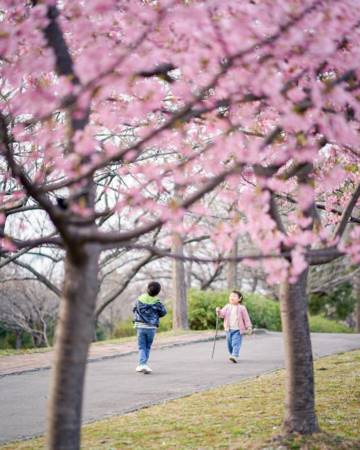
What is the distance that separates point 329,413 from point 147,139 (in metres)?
4.59

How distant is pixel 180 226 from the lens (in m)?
4.22

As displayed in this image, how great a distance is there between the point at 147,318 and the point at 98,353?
2.59 metres

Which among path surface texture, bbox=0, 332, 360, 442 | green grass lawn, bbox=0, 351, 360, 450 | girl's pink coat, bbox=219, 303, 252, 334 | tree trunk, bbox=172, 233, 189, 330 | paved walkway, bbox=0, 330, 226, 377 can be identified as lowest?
green grass lawn, bbox=0, 351, 360, 450

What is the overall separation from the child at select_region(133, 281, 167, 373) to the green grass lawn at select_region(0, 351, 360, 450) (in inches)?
79.3

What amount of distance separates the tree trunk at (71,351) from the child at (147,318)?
6.58 meters

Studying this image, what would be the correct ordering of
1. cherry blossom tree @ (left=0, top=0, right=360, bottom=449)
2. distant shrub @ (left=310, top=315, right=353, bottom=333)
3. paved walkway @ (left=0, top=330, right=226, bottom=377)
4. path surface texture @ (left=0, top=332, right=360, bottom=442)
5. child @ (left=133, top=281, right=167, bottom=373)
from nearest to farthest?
cherry blossom tree @ (left=0, top=0, right=360, bottom=449), path surface texture @ (left=0, top=332, right=360, bottom=442), child @ (left=133, top=281, right=167, bottom=373), paved walkway @ (left=0, top=330, right=226, bottom=377), distant shrub @ (left=310, top=315, right=353, bottom=333)

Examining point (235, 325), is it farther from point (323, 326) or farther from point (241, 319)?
point (323, 326)

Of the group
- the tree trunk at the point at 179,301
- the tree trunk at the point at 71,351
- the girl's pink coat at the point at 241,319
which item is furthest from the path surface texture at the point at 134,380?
the tree trunk at the point at 179,301

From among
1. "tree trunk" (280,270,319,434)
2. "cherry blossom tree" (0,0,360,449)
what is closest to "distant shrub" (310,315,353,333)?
"tree trunk" (280,270,319,434)

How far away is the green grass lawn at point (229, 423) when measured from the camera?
5.88 m

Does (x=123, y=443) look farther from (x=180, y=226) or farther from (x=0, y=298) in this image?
(x=0, y=298)

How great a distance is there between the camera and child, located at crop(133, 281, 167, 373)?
1073cm

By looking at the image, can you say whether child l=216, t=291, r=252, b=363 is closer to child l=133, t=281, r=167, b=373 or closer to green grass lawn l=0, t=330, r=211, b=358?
child l=133, t=281, r=167, b=373

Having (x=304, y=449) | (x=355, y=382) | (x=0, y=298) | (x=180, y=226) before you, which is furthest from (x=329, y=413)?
(x=0, y=298)
